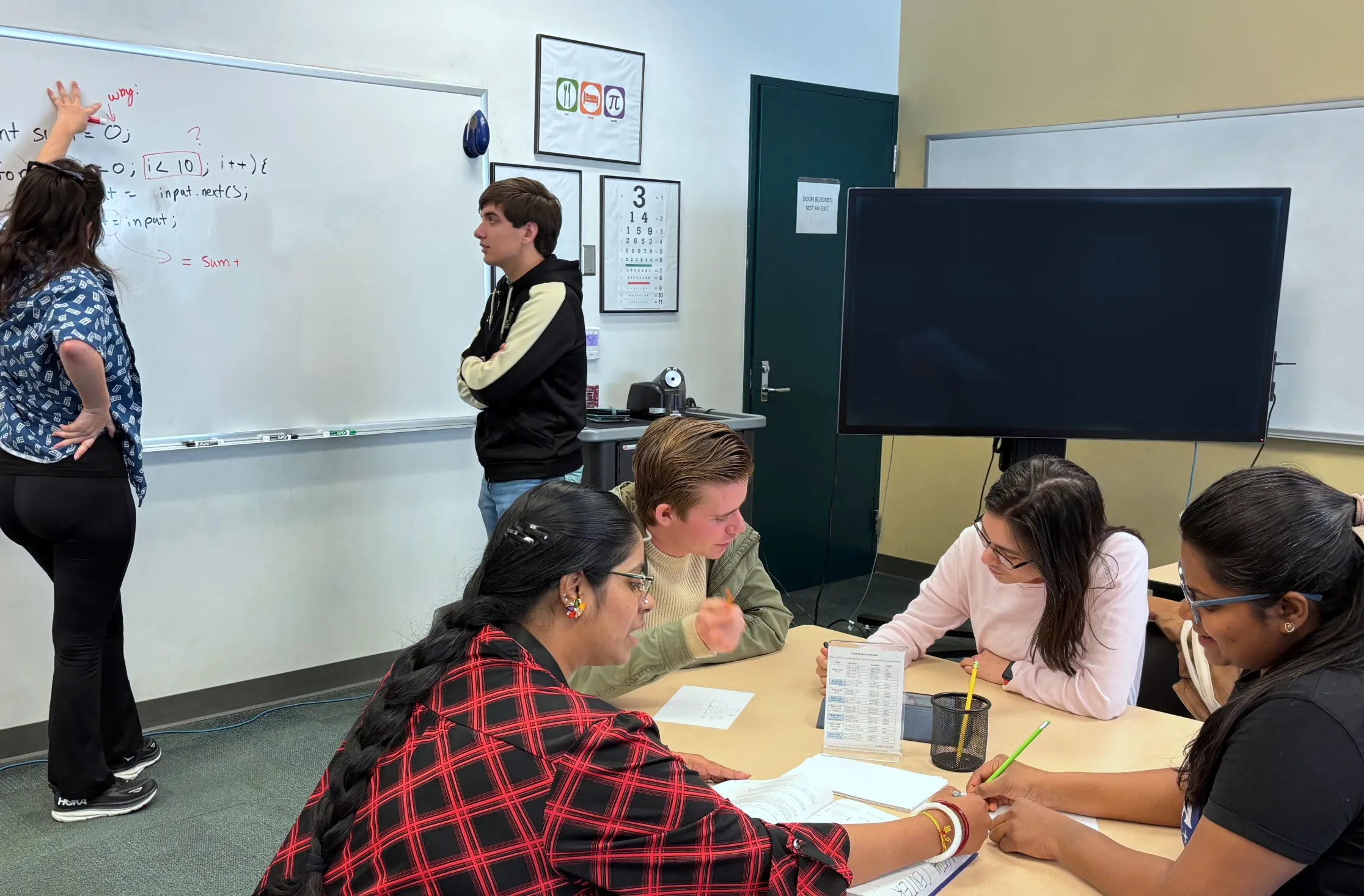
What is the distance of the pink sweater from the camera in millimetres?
1850

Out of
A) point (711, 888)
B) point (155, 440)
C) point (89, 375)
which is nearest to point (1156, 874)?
point (711, 888)

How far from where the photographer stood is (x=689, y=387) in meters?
4.49

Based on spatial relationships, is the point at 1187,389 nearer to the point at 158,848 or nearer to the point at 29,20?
the point at 158,848

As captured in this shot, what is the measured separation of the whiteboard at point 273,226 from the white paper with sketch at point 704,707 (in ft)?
6.66

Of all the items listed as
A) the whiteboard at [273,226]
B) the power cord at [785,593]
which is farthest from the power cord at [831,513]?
the whiteboard at [273,226]

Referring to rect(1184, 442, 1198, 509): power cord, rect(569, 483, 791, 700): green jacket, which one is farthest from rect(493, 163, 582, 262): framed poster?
rect(1184, 442, 1198, 509): power cord

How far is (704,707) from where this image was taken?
1.81 m

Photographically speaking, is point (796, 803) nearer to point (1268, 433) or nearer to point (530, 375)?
point (530, 375)

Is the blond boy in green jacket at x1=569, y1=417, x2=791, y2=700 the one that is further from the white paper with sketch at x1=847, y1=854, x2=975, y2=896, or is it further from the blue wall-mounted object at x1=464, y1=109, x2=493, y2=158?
the blue wall-mounted object at x1=464, y1=109, x2=493, y2=158

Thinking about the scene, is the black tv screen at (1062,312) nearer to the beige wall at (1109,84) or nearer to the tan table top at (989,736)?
the beige wall at (1109,84)

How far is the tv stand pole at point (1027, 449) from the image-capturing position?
324 centimetres

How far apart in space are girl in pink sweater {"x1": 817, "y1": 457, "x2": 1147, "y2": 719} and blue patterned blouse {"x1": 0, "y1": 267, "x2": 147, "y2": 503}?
1929 millimetres

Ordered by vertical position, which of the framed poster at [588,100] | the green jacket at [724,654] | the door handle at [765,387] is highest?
the framed poster at [588,100]

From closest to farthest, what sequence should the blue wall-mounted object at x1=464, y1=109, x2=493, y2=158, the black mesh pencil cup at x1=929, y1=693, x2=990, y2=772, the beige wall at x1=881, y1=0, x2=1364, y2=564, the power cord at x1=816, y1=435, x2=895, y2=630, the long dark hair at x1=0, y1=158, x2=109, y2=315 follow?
1. the black mesh pencil cup at x1=929, y1=693, x2=990, y2=772
2. the long dark hair at x1=0, y1=158, x2=109, y2=315
3. the blue wall-mounted object at x1=464, y1=109, x2=493, y2=158
4. the beige wall at x1=881, y1=0, x2=1364, y2=564
5. the power cord at x1=816, y1=435, x2=895, y2=630
